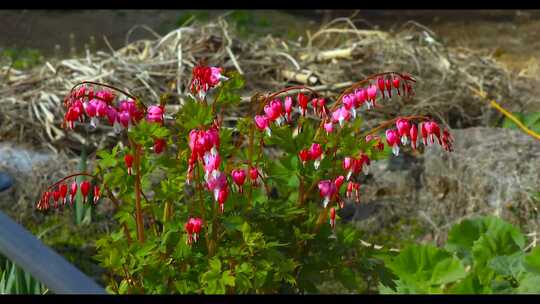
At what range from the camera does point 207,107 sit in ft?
6.87

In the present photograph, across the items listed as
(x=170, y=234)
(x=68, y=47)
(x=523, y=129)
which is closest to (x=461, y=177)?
(x=523, y=129)

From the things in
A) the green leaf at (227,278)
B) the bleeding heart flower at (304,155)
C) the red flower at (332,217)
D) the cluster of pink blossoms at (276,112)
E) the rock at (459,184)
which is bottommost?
the rock at (459,184)

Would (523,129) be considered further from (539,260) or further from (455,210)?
(539,260)

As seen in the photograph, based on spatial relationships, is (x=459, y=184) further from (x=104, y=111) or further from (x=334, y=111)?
(x=104, y=111)

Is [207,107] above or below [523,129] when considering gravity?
above

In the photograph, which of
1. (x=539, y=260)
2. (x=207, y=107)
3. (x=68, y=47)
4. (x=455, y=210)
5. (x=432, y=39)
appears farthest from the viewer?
(x=68, y=47)

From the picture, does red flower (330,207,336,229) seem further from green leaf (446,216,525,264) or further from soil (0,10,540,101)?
soil (0,10,540,101)

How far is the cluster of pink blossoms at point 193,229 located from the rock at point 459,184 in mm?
1806

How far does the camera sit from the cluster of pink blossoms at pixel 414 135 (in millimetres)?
2179

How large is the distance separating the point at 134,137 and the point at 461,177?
2149 millimetres

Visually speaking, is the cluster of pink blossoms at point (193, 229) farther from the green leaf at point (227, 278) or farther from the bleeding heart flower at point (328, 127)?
the bleeding heart flower at point (328, 127)

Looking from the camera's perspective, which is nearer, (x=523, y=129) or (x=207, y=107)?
(x=207, y=107)

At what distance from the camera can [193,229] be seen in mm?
2176

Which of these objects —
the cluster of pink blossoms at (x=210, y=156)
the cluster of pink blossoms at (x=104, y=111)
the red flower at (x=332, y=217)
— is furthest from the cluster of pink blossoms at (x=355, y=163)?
the cluster of pink blossoms at (x=104, y=111)
